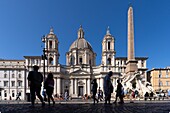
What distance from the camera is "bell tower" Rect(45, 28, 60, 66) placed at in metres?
81.1

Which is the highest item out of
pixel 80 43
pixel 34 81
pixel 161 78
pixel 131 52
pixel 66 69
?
pixel 80 43

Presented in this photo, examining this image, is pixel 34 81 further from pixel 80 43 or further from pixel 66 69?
pixel 80 43

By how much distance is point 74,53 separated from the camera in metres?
86.6

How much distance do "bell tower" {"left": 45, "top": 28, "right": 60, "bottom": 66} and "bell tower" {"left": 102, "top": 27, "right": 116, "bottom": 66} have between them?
15.5 metres

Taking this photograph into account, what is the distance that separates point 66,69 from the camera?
276ft

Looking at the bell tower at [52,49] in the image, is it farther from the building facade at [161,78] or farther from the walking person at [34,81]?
the walking person at [34,81]

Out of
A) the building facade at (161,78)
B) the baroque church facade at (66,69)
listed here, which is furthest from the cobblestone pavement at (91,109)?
the building facade at (161,78)

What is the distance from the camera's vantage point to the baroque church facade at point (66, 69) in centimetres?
8019

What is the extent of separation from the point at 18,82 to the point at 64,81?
47.8 feet

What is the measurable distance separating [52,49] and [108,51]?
18241 mm

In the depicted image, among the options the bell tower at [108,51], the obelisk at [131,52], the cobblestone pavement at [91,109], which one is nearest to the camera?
the cobblestone pavement at [91,109]

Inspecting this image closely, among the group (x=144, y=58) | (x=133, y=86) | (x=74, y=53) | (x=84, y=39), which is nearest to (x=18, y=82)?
(x=74, y=53)

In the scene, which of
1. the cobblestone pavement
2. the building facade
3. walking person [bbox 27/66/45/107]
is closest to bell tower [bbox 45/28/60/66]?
the building facade

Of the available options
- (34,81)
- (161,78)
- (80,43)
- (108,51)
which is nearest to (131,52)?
(34,81)
